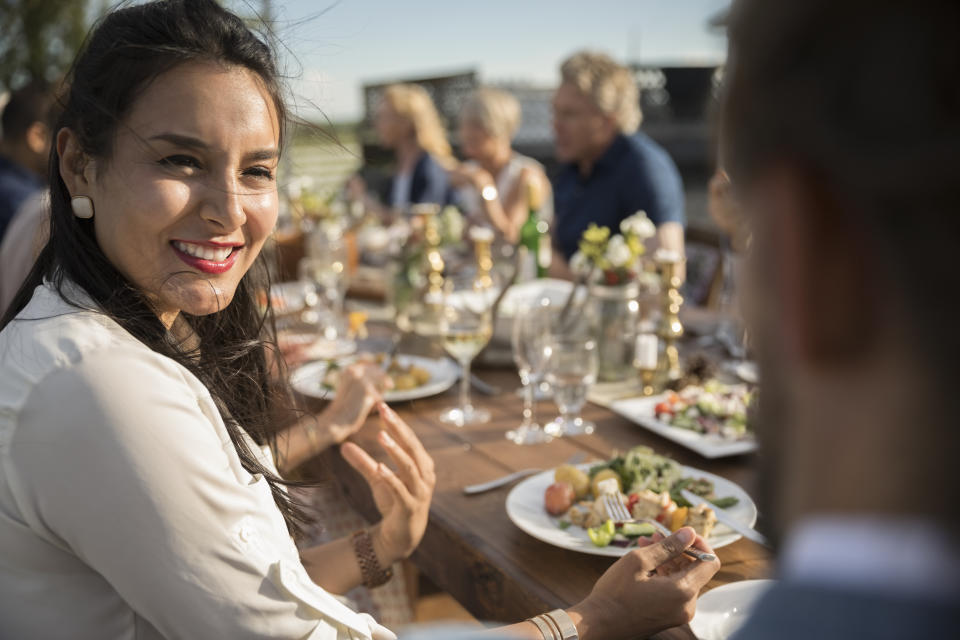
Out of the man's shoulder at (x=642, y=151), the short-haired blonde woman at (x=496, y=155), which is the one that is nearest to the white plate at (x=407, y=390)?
the man's shoulder at (x=642, y=151)

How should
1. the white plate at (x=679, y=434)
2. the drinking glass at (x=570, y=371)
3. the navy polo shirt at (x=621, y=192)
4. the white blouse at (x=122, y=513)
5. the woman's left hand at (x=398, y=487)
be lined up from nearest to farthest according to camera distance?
A: the white blouse at (x=122, y=513) < the woman's left hand at (x=398, y=487) < the white plate at (x=679, y=434) < the drinking glass at (x=570, y=371) < the navy polo shirt at (x=621, y=192)

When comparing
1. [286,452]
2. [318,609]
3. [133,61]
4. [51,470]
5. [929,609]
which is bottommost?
[286,452]

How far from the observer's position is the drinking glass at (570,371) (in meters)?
1.86

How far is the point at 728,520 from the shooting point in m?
1.33

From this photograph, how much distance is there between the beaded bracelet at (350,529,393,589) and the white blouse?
0.50 m

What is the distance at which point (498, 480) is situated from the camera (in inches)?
65.1

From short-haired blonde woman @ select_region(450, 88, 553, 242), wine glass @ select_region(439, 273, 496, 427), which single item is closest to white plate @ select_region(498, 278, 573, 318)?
wine glass @ select_region(439, 273, 496, 427)

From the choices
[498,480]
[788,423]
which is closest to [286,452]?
[498,480]

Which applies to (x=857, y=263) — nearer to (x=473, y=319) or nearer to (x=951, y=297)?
(x=951, y=297)

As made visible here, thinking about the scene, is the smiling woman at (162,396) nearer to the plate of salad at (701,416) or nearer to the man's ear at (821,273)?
the plate of salad at (701,416)

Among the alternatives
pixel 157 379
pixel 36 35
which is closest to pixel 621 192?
pixel 157 379

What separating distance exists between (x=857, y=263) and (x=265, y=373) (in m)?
1.36

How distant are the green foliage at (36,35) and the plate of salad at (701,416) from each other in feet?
39.6

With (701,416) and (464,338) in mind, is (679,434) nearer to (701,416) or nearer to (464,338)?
(701,416)
